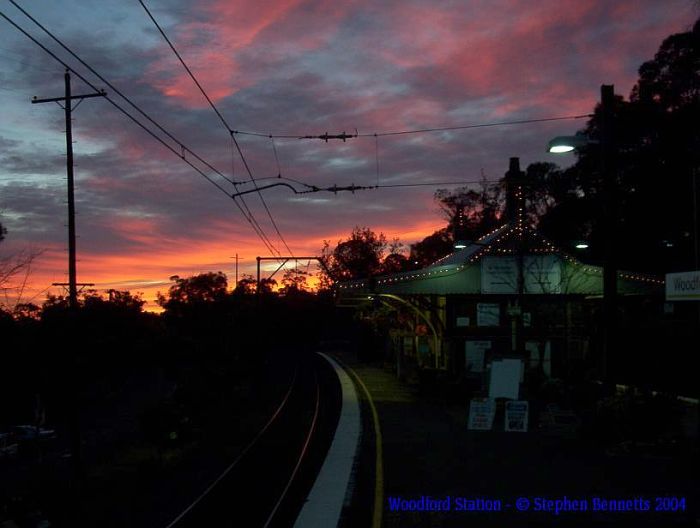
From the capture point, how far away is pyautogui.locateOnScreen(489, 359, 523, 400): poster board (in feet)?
62.3

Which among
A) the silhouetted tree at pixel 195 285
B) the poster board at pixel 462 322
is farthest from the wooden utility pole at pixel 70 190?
the silhouetted tree at pixel 195 285

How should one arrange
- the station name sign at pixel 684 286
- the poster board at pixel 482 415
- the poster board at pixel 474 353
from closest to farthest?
the station name sign at pixel 684 286 < the poster board at pixel 482 415 < the poster board at pixel 474 353

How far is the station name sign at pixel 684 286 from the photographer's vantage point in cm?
1161

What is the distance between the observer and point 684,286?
39.7 feet

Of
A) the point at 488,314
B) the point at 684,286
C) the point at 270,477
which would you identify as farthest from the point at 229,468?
the point at 488,314

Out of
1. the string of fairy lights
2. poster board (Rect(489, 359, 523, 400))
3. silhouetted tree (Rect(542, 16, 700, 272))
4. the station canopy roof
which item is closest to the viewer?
poster board (Rect(489, 359, 523, 400))

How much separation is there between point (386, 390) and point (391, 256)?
207ft

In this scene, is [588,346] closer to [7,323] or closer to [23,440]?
[7,323]

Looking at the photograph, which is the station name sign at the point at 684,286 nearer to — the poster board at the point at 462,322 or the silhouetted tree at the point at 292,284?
the poster board at the point at 462,322

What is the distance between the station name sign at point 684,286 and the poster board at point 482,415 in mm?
6652

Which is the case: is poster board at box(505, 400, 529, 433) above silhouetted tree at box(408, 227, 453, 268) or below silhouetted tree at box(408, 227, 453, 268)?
below

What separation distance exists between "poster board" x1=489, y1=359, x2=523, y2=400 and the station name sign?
670 cm

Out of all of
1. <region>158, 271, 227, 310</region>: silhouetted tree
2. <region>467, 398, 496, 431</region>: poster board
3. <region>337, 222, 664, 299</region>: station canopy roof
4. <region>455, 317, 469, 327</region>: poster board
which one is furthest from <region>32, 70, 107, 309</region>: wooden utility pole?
<region>158, 271, 227, 310</region>: silhouetted tree

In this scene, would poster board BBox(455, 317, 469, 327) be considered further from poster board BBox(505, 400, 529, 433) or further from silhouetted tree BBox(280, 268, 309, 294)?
silhouetted tree BBox(280, 268, 309, 294)
